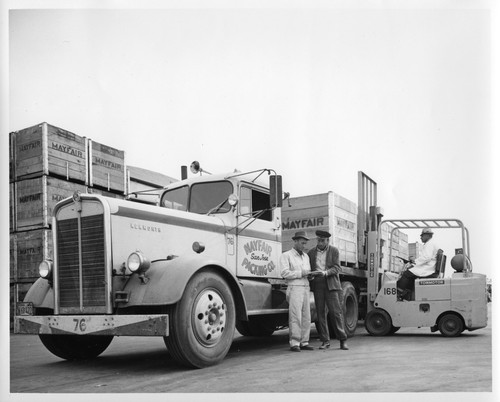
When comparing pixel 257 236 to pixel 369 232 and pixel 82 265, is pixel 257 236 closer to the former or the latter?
pixel 82 265

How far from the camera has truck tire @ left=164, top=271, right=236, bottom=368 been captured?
18.5 ft

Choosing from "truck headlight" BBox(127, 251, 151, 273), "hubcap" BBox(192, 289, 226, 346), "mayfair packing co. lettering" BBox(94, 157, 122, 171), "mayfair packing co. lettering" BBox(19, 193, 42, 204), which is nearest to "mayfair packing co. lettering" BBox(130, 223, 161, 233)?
"truck headlight" BBox(127, 251, 151, 273)

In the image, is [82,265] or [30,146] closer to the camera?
[82,265]

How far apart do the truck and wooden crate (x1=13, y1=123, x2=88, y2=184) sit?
2.27 m

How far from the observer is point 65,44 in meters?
6.52

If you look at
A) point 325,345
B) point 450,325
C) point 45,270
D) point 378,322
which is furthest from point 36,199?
point 450,325

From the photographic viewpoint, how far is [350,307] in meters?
9.21

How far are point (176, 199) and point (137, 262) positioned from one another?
82.2 inches

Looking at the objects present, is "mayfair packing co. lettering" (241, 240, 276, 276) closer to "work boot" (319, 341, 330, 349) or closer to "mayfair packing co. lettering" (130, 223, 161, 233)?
"work boot" (319, 341, 330, 349)

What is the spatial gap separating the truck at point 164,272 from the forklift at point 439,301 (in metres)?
2.13

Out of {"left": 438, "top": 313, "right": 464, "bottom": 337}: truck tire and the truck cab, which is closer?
the truck cab

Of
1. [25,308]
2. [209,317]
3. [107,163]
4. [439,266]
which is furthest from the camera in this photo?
[107,163]

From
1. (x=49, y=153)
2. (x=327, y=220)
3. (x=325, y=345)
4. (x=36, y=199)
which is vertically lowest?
(x=325, y=345)

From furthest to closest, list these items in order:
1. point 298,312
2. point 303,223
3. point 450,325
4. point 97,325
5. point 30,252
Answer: point 303,223 → point 30,252 → point 450,325 → point 298,312 → point 97,325
